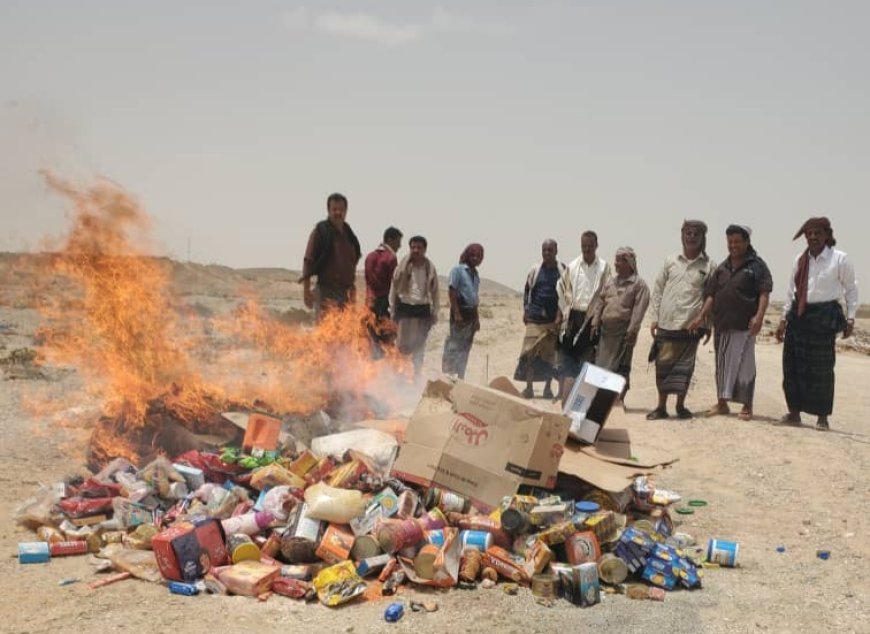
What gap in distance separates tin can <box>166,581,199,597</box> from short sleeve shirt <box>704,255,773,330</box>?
19.3 ft

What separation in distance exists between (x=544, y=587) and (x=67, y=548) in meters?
2.71

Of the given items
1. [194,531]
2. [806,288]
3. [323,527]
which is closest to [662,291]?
[806,288]

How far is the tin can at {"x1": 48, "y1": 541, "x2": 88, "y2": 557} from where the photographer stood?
14.4ft

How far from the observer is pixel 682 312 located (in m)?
8.03

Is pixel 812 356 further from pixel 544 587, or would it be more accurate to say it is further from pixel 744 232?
pixel 544 587

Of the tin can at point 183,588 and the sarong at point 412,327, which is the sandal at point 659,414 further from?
the tin can at point 183,588

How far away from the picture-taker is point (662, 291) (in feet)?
27.1

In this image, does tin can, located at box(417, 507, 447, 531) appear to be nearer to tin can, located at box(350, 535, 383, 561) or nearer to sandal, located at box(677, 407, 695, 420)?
tin can, located at box(350, 535, 383, 561)

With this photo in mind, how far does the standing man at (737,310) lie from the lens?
25.3 feet

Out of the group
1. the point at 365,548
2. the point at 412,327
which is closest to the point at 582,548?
the point at 365,548

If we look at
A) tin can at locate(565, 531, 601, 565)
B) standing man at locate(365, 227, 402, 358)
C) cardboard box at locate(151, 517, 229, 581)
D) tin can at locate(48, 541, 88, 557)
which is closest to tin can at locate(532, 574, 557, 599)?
tin can at locate(565, 531, 601, 565)

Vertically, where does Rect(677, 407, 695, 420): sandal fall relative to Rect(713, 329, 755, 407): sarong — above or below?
below

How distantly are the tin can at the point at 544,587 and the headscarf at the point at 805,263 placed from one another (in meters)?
4.85

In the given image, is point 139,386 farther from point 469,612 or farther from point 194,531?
point 469,612
